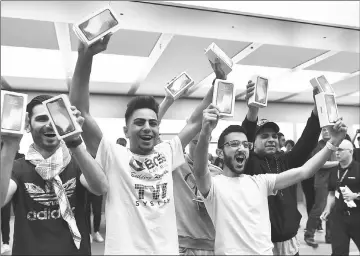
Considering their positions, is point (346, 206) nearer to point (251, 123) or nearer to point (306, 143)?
point (306, 143)

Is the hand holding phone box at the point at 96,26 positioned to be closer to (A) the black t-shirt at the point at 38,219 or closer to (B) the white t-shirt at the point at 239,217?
(A) the black t-shirt at the point at 38,219

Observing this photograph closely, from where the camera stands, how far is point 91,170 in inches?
46.9

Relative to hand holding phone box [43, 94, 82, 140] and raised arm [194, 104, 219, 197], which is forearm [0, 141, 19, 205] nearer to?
hand holding phone box [43, 94, 82, 140]

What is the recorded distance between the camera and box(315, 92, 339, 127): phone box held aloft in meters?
1.64

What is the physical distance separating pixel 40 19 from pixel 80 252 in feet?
11.1

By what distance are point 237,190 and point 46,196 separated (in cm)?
85

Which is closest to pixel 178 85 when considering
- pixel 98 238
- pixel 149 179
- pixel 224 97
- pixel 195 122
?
pixel 195 122

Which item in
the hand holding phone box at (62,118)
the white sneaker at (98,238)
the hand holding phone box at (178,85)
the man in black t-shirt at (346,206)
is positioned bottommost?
the white sneaker at (98,238)

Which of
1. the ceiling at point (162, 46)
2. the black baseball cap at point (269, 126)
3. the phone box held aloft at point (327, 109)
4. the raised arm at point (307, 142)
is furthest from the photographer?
the ceiling at point (162, 46)

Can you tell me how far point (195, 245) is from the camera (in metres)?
1.91

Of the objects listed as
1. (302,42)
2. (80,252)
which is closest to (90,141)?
(80,252)

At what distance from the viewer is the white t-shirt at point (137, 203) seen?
128cm

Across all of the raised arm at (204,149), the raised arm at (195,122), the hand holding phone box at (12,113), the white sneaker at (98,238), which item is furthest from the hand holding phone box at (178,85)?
the white sneaker at (98,238)

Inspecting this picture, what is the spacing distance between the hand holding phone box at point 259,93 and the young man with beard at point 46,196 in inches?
34.1
